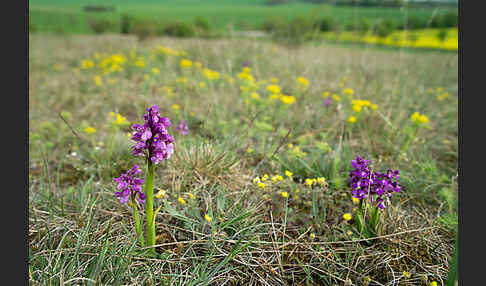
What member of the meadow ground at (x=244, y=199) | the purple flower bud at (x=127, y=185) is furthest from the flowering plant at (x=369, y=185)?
the purple flower bud at (x=127, y=185)

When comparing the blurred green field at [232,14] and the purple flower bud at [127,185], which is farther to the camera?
the blurred green field at [232,14]

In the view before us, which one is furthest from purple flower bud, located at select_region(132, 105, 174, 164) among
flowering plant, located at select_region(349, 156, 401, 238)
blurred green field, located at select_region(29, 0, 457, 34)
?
blurred green field, located at select_region(29, 0, 457, 34)

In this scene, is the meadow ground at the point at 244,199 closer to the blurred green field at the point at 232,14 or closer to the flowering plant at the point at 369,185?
the flowering plant at the point at 369,185

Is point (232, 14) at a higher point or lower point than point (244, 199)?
higher

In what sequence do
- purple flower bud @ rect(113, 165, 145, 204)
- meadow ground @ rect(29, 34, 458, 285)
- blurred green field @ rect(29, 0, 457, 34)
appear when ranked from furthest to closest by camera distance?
blurred green field @ rect(29, 0, 457, 34) < meadow ground @ rect(29, 34, 458, 285) < purple flower bud @ rect(113, 165, 145, 204)

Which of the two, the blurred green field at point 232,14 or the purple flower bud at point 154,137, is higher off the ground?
the blurred green field at point 232,14

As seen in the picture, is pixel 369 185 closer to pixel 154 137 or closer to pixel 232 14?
pixel 154 137

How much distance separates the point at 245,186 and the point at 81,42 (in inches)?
419

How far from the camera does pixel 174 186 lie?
98.5 inches

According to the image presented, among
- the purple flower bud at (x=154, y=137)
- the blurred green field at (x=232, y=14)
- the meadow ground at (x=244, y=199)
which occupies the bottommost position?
the meadow ground at (x=244, y=199)

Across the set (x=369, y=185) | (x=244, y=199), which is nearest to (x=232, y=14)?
(x=244, y=199)

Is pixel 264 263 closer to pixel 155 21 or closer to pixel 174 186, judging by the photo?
pixel 174 186

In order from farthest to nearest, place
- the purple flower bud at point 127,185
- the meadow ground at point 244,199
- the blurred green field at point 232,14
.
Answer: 1. the blurred green field at point 232,14
2. the meadow ground at point 244,199
3. the purple flower bud at point 127,185

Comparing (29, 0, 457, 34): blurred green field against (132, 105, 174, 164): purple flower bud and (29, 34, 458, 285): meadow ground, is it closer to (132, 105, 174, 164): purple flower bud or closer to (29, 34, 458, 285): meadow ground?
(29, 34, 458, 285): meadow ground
